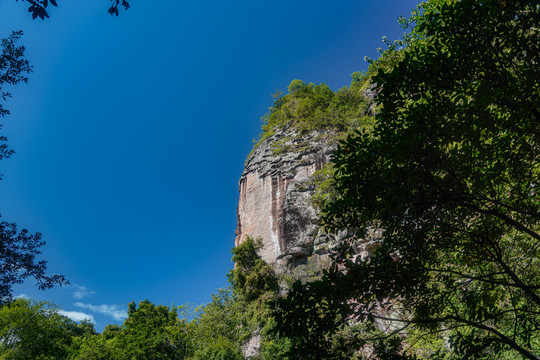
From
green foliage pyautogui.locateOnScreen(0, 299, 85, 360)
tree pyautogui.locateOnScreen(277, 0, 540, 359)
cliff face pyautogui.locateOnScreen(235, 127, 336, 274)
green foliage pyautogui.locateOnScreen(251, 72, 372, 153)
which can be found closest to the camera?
tree pyautogui.locateOnScreen(277, 0, 540, 359)

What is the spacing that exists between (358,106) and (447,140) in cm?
3203

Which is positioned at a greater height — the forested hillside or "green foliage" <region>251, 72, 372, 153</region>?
"green foliage" <region>251, 72, 372, 153</region>

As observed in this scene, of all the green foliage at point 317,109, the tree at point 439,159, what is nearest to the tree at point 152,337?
the green foliage at point 317,109

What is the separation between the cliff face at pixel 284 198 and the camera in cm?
2639

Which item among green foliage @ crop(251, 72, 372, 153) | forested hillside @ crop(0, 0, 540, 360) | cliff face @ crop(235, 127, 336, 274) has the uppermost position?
green foliage @ crop(251, 72, 372, 153)

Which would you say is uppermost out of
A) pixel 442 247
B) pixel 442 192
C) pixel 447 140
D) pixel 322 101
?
pixel 322 101

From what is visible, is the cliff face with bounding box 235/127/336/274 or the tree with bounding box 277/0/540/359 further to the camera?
the cliff face with bounding box 235/127/336/274

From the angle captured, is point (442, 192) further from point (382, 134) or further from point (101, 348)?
point (101, 348)

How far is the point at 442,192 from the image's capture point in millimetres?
4141

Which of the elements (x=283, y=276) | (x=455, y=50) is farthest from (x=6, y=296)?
(x=283, y=276)

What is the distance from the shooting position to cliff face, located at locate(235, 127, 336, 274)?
26.4 m

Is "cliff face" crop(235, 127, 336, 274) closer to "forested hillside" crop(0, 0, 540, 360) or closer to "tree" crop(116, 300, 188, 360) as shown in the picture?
"tree" crop(116, 300, 188, 360)

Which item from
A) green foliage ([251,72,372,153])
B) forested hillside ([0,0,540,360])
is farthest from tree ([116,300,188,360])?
forested hillside ([0,0,540,360])

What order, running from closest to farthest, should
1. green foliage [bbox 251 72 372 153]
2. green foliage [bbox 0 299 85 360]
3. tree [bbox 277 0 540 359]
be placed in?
tree [bbox 277 0 540 359] < green foliage [bbox 0 299 85 360] < green foliage [bbox 251 72 372 153]
